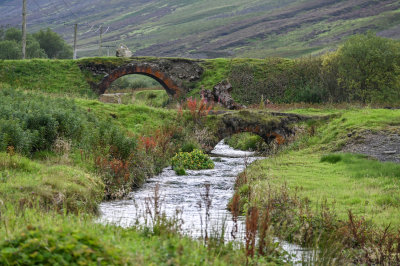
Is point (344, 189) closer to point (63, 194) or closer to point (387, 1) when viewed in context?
point (63, 194)

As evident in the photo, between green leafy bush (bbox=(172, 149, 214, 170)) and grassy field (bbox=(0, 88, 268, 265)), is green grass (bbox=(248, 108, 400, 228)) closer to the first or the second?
green leafy bush (bbox=(172, 149, 214, 170))

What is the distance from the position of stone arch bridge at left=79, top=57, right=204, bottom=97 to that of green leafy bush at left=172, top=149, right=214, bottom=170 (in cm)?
1962

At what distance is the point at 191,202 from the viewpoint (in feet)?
45.3

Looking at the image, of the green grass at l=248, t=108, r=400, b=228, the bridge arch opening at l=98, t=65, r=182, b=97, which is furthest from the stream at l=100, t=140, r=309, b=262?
the bridge arch opening at l=98, t=65, r=182, b=97

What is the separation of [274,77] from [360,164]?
2816cm

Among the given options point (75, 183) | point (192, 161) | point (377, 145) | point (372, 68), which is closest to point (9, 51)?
point (372, 68)

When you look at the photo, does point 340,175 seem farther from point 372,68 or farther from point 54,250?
point 372,68

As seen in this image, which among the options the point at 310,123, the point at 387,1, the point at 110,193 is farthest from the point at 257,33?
the point at 110,193

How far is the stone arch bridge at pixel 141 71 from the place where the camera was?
39.9 meters

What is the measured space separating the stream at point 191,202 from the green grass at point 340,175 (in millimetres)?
1184

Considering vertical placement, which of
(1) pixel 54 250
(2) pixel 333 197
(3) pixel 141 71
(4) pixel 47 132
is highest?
(3) pixel 141 71

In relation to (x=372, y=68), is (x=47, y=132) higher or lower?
lower

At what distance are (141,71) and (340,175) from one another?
89.3 ft

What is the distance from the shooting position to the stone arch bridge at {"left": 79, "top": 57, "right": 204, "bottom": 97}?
1572 inches
